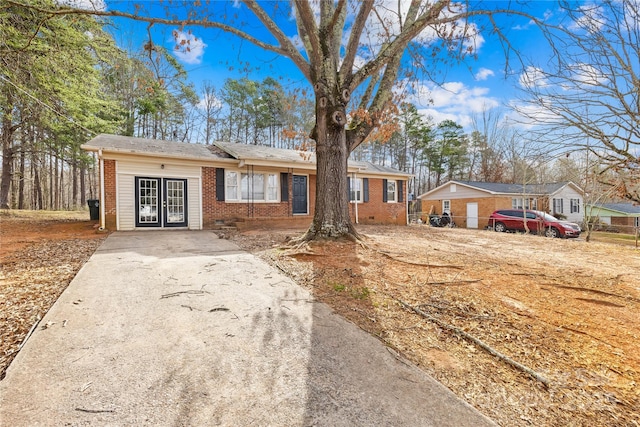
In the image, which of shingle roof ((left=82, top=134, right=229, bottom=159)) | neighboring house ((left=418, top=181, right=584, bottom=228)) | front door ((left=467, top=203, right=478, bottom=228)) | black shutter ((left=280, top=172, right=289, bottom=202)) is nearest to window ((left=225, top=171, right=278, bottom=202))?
black shutter ((left=280, top=172, right=289, bottom=202))

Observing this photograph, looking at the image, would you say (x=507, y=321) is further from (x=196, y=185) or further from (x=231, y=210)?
(x=196, y=185)

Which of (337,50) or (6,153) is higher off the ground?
(337,50)

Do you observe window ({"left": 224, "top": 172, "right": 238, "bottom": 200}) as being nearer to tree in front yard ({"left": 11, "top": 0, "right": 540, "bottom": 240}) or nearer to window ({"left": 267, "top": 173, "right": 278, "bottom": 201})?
window ({"left": 267, "top": 173, "right": 278, "bottom": 201})

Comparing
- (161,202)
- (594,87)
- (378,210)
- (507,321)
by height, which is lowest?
(507,321)

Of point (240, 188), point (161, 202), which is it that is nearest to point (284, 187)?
point (240, 188)

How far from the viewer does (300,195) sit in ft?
43.4

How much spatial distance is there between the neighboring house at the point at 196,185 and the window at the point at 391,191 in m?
2.28

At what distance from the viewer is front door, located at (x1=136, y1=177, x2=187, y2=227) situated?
9.93 meters

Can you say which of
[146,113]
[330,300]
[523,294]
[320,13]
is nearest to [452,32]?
[320,13]

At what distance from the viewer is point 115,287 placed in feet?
11.9

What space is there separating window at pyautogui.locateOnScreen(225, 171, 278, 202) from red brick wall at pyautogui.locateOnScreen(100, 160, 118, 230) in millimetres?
3654

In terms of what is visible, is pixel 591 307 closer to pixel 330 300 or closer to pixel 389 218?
pixel 330 300

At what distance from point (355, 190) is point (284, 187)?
3.56m

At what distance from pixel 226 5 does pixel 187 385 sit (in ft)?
21.6
